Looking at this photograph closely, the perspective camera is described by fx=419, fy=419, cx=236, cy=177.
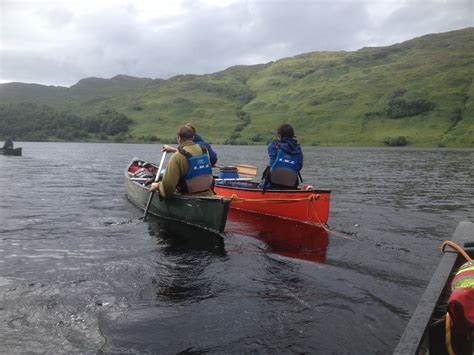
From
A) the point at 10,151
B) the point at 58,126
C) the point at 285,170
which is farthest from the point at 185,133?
the point at 58,126

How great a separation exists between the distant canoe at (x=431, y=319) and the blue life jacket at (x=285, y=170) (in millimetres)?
8381

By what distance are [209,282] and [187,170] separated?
4.46m

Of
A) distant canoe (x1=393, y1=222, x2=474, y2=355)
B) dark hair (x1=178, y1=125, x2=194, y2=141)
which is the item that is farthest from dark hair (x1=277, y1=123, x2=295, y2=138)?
distant canoe (x1=393, y1=222, x2=474, y2=355)

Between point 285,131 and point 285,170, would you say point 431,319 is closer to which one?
point 285,131

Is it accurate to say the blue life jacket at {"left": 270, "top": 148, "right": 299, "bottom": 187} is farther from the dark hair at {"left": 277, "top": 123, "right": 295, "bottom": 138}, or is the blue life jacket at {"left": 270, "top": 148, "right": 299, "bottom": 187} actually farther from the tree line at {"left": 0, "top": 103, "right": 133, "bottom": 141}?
the tree line at {"left": 0, "top": 103, "right": 133, "bottom": 141}

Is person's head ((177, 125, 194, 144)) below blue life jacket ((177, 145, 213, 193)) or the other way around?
the other way around

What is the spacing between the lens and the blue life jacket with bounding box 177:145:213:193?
12.1 m

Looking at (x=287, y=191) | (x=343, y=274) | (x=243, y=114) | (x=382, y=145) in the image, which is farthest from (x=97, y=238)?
(x=243, y=114)

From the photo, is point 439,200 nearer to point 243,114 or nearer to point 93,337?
point 93,337

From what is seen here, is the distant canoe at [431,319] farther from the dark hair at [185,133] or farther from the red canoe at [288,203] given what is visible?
the dark hair at [185,133]

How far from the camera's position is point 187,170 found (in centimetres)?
1224

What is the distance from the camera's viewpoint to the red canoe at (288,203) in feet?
43.3

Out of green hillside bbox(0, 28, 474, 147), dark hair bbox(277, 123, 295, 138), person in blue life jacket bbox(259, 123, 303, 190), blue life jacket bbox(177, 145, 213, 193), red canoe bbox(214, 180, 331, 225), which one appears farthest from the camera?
green hillside bbox(0, 28, 474, 147)

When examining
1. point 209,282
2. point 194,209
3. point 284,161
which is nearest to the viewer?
point 209,282
